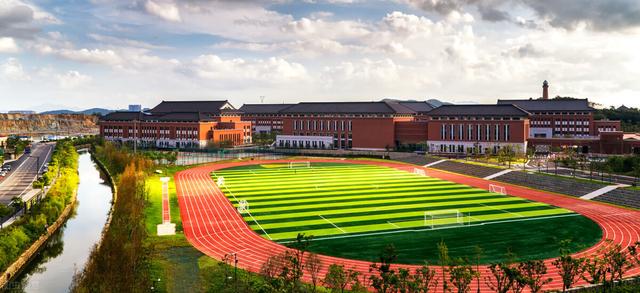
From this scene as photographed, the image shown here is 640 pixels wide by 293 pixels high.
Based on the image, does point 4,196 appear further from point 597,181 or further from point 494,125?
point 494,125

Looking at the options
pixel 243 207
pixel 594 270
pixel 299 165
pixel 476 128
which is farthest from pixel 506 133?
pixel 594 270

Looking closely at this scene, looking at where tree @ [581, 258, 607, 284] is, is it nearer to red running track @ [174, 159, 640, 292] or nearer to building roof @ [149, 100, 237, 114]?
red running track @ [174, 159, 640, 292]

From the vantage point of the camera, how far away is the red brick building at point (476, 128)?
264 feet

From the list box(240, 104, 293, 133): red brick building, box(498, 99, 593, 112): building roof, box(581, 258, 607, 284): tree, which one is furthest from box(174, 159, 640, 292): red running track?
box(240, 104, 293, 133): red brick building

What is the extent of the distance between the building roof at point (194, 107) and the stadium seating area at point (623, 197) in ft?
291

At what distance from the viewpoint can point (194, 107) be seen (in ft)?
398

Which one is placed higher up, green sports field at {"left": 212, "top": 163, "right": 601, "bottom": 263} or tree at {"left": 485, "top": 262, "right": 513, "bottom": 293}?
tree at {"left": 485, "top": 262, "right": 513, "bottom": 293}

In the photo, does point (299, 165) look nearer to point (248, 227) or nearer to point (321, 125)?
point (321, 125)

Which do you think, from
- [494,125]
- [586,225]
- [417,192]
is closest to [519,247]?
[586,225]

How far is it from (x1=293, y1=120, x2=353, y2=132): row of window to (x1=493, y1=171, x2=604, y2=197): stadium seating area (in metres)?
45.1

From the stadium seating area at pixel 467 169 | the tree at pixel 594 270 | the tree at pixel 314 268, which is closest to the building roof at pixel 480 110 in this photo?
the stadium seating area at pixel 467 169

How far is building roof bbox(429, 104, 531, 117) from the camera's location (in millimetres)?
81188

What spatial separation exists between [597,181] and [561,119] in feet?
178

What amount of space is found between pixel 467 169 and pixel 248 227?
39553 mm
